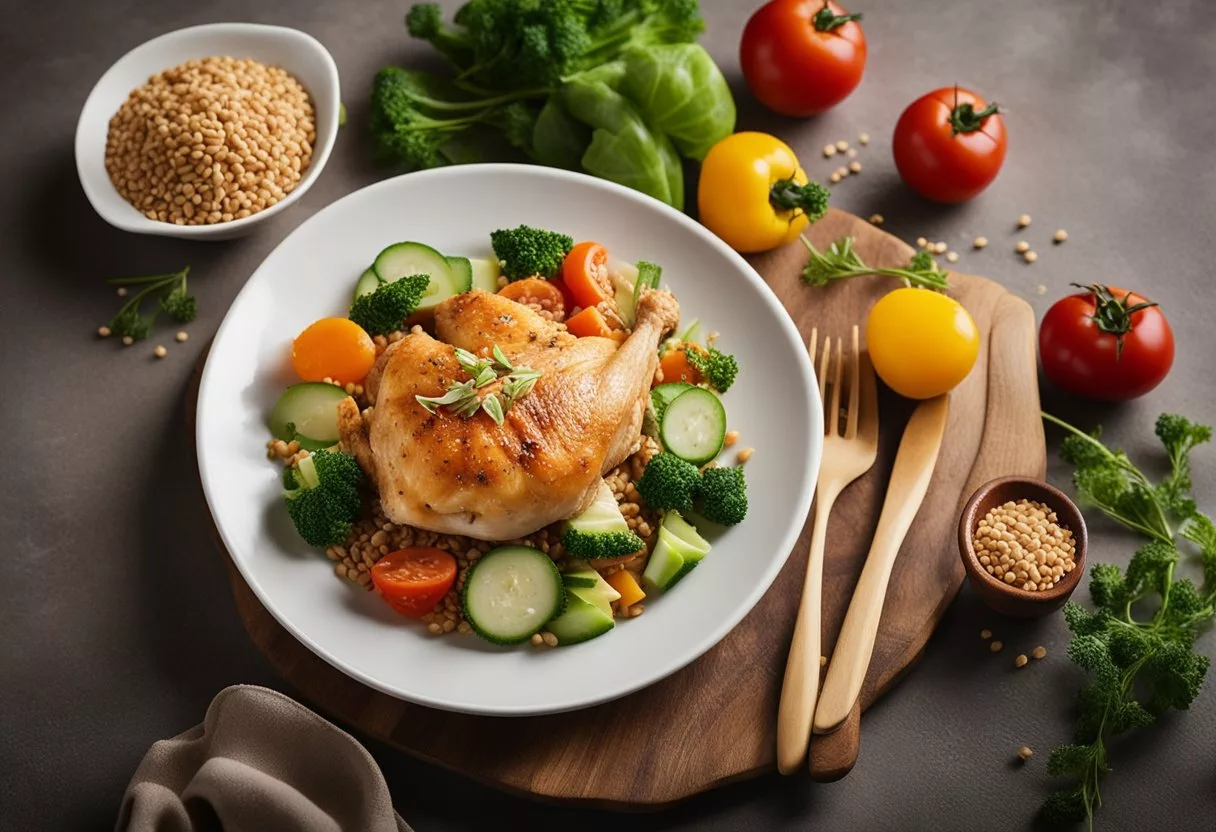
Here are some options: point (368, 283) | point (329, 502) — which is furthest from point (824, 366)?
point (329, 502)

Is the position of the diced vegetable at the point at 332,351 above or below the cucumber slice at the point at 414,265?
below

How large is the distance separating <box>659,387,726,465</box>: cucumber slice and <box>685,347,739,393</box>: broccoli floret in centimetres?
20

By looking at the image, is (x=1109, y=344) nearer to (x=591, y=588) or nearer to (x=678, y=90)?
(x=678, y=90)

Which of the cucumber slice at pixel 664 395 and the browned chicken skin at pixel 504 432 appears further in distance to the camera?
the cucumber slice at pixel 664 395

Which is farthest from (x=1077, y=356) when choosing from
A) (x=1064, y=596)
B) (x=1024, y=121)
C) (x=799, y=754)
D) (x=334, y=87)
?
(x=334, y=87)

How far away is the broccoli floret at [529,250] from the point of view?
17.8ft

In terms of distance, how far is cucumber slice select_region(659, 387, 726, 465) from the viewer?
5086 mm

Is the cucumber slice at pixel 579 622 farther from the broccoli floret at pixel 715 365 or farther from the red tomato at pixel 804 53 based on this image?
the red tomato at pixel 804 53

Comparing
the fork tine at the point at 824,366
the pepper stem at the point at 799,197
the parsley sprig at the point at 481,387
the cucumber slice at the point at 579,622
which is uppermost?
Answer: the pepper stem at the point at 799,197

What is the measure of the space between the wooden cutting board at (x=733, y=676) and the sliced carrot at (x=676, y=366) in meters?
0.92

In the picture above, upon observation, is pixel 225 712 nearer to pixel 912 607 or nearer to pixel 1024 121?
pixel 912 607

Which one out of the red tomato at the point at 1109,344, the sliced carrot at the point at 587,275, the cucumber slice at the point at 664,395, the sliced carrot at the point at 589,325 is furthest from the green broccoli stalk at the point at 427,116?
the red tomato at the point at 1109,344

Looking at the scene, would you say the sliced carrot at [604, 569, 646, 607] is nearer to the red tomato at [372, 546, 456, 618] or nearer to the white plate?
the white plate

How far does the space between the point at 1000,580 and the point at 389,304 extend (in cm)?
303
